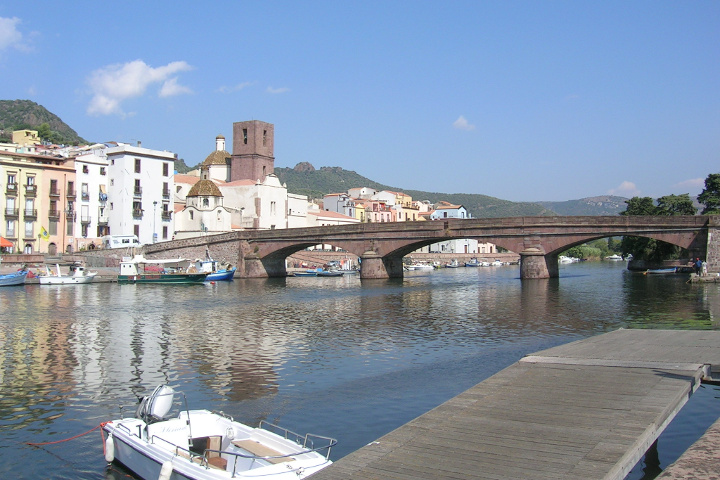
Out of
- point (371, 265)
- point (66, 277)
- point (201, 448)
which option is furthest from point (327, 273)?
point (201, 448)

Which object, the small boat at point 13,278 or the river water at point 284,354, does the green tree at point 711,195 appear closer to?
the river water at point 284,354

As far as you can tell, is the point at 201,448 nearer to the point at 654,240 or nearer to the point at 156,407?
the point at 156,407

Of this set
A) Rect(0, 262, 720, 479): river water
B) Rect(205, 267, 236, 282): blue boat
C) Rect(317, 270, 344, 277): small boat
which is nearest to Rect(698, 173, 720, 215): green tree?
Rect(0, 262, 720, 479): river water

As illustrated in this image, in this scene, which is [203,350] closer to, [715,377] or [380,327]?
[380,327]

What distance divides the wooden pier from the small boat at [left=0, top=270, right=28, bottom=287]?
55.6 m

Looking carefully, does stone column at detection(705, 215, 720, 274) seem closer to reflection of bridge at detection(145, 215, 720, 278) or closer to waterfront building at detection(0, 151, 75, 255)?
reflection of bridge at detection(145, 215, 720, 278)

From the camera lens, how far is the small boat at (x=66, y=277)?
63.9 m

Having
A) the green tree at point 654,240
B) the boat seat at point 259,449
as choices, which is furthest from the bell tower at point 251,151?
the boat seat at point 259,449

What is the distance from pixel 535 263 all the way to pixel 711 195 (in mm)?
32502

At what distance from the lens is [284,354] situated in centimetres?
2558

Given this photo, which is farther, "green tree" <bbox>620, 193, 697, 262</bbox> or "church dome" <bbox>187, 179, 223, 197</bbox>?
"church dome" <bbox>187, 179, 223, 197</bbox>

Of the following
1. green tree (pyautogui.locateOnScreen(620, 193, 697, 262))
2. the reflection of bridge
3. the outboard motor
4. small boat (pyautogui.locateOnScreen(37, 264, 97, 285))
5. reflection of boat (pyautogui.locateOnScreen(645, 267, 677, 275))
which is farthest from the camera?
green tree (pyautogui.locateOnScreen(620, 193, 697, 262))

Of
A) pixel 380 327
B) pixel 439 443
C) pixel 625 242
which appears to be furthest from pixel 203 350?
pixel 625 242

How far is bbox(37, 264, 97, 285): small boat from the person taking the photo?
210 feet
